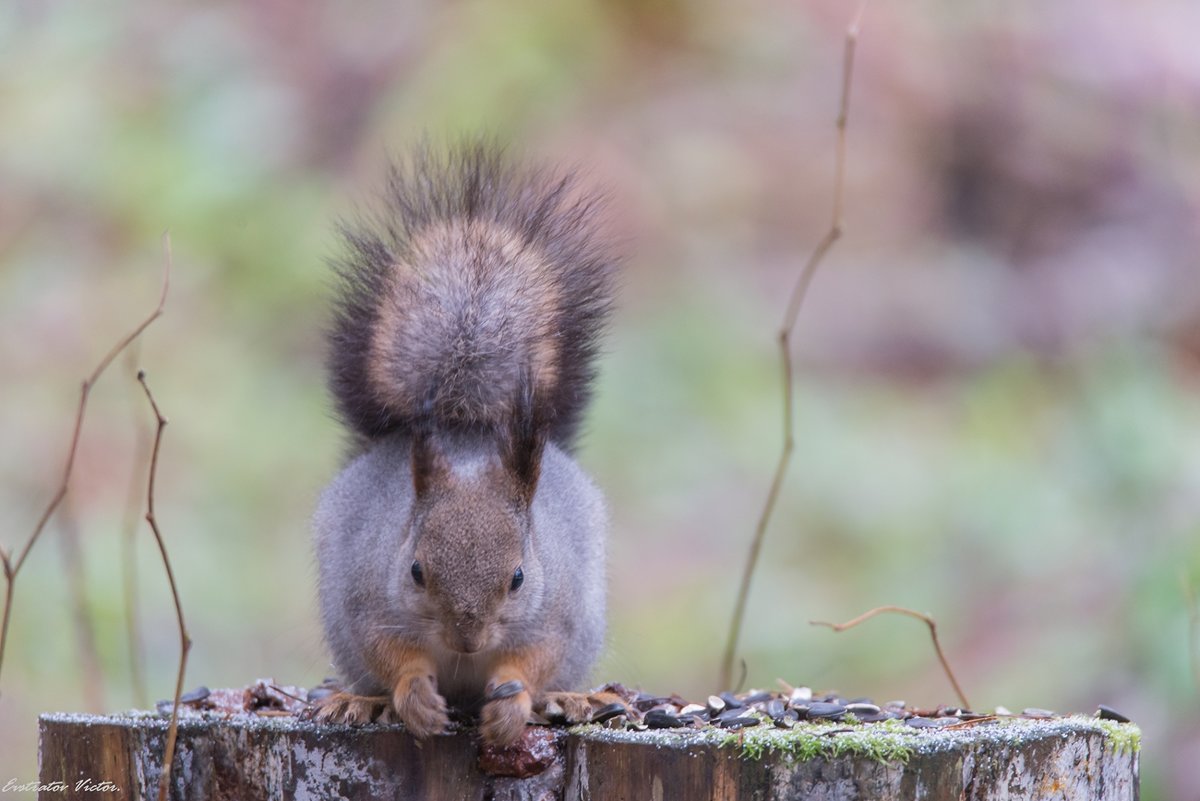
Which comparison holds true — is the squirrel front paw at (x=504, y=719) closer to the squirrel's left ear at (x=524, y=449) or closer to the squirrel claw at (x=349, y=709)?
the squirrel claw at (x=349, y=709)

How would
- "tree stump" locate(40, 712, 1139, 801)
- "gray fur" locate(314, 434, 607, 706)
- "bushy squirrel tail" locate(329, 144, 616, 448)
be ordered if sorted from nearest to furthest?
"tree stump" locate(40, 712, 1139, 801) < "gray fur" locate(314, 434, 607, 706) < "bushy squirrel tail" locate(329, 144, 616, 448)

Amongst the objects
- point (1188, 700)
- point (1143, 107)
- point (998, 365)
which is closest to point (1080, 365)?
point (998, 365)

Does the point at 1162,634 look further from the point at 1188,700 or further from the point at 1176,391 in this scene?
the point at 1176,391

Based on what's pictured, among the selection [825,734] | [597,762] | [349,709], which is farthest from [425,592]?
[825,734]

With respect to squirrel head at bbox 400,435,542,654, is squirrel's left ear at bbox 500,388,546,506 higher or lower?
higher

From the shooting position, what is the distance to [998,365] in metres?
5.52

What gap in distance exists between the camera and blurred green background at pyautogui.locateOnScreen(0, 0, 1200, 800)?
4.35m

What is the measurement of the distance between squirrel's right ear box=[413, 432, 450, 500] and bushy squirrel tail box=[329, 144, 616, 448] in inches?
2.4

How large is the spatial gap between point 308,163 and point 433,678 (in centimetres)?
411

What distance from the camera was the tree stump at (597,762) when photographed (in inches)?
67.2

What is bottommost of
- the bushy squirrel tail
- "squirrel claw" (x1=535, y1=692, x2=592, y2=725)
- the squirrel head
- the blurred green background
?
"squirrel claw" (x1=535, y1=692, x2=592, y2=725)

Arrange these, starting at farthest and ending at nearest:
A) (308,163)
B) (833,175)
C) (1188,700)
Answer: (833,175) < (308,163) < (1188,700)

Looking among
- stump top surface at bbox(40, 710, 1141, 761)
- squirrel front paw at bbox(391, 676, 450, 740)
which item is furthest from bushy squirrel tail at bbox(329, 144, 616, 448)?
stump top surface at bbox(40, 710, 1141, 761)

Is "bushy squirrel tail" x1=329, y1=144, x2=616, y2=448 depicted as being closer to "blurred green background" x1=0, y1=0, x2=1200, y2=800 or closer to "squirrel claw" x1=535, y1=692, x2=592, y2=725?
"squirrel claw" x1=535, y1=692, x2=592, y2=725
